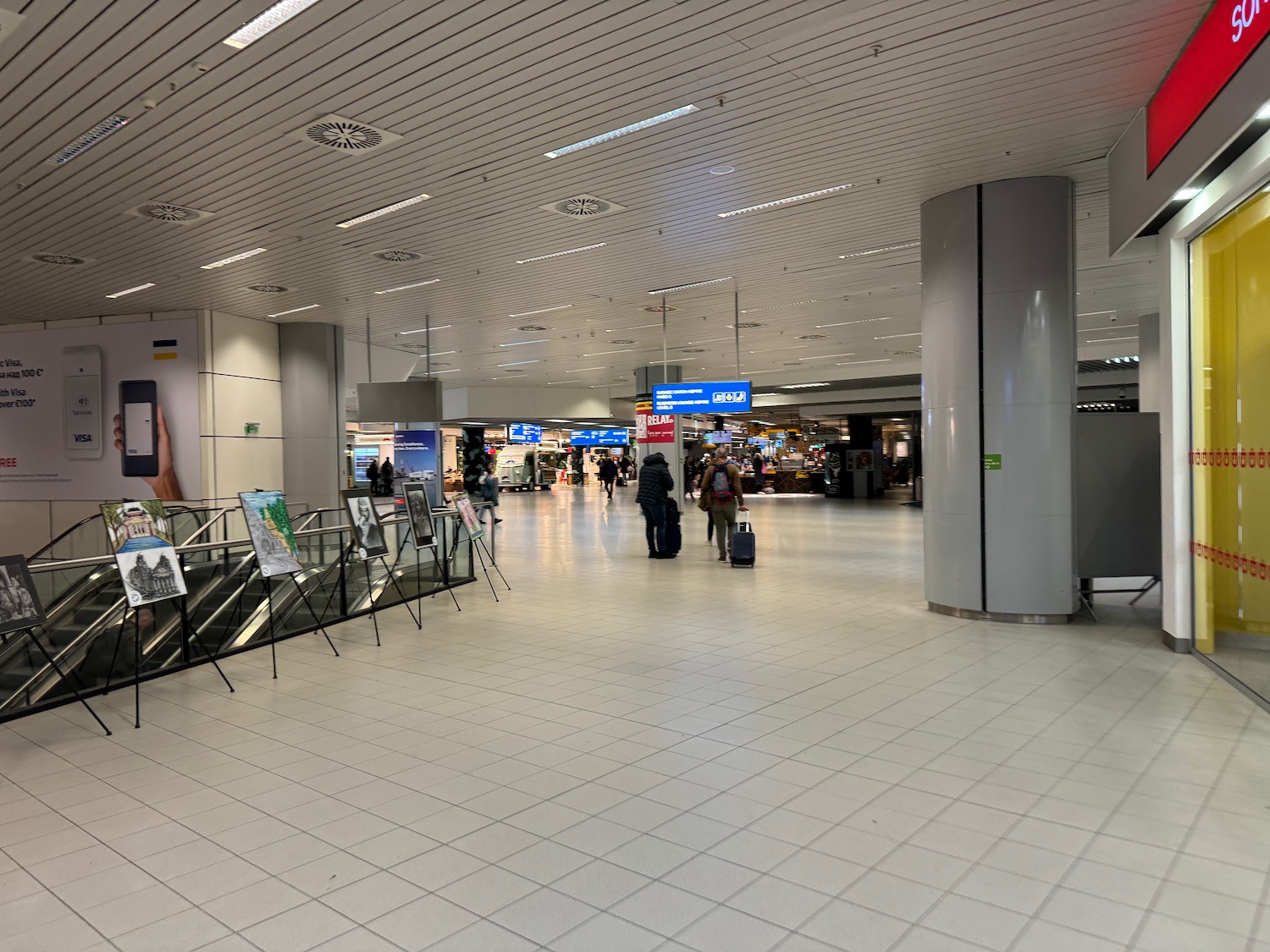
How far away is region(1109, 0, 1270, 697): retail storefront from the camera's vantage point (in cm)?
445

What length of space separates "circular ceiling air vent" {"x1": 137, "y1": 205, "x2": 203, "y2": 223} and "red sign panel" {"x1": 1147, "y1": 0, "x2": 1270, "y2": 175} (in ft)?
25.7

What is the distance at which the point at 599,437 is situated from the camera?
45594 mm

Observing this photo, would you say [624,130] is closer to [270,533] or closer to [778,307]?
[270,533]

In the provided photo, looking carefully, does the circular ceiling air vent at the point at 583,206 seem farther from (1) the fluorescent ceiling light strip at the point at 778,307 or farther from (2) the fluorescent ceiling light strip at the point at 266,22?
(1) the fluorescent ceiling light strip at the point at 778,307

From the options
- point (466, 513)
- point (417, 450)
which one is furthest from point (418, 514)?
point (417, 450)

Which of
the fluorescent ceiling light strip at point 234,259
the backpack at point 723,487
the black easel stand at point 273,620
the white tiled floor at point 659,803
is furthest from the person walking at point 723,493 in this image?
the fluorescent ceiling light strip at point 234,259

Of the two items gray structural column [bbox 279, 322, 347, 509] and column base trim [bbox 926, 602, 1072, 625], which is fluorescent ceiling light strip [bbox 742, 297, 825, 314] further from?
gray structural column [bbox 279, 322, 347, 509]

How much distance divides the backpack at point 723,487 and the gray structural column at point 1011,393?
4647mm

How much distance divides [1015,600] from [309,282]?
9.09 metres

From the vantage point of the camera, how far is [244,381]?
13078 mm

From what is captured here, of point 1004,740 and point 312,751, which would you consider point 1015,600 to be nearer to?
point 1004,740

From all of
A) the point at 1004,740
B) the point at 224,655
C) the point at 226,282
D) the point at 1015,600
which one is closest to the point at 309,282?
the point at 226,282

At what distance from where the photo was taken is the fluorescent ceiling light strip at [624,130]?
19.2 feet

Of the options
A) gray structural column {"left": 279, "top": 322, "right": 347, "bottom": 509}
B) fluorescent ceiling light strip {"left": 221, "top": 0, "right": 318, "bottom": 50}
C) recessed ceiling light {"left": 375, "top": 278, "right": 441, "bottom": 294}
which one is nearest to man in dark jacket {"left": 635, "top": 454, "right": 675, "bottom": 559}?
recessed ceiling light {"left": 375, "top": 278, "right": 441, "bottom": 294}
